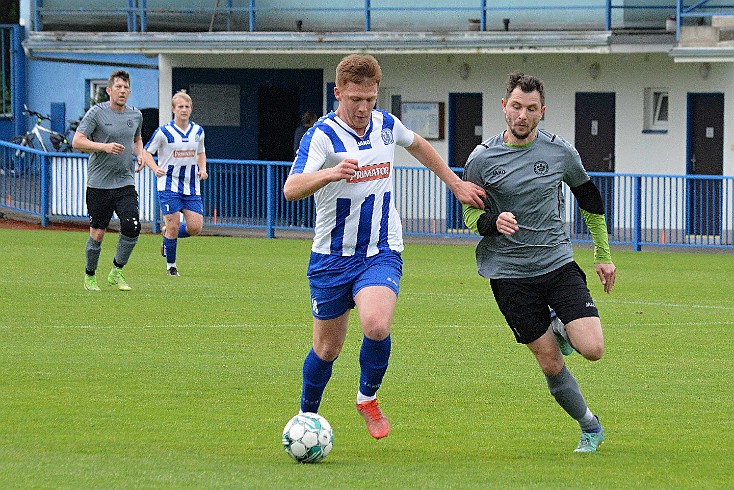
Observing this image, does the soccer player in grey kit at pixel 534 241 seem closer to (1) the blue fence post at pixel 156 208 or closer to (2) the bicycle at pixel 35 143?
(1) the blue fence post at pixel 156 208

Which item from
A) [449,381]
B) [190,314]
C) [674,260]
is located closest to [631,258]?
[674,260]

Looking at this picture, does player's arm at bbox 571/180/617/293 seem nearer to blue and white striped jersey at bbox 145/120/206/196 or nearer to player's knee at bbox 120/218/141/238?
player's knee at bbox 120/218/141/238

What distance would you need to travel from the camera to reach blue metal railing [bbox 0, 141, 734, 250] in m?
22.6

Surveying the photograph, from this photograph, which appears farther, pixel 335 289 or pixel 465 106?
pixel 465 106

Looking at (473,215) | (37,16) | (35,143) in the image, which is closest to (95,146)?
(473,215)

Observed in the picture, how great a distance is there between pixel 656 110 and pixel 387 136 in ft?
62.5

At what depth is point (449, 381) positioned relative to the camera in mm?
10375

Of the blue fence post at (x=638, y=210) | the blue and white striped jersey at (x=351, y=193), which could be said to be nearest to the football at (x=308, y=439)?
the blue and white striped jersey at (x=351, y=193)

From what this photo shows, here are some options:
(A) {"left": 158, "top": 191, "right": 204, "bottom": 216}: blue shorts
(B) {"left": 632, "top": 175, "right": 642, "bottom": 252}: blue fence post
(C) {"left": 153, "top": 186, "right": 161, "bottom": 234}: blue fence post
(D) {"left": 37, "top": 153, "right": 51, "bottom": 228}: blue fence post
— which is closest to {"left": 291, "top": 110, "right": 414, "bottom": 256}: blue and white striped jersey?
(A) {"left": 158, "top": 191, "right": 204, "bottom": 216}: blue shorts

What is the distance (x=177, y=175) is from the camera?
57.9 ft

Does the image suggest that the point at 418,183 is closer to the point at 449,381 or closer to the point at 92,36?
the point at 92,36

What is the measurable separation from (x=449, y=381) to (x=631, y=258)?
38.4ft

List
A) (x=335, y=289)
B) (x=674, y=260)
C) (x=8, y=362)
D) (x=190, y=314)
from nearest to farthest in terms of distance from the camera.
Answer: (x=335, y=289), (x=8, y=362), (x=190, y=314), (x=674, y=260)

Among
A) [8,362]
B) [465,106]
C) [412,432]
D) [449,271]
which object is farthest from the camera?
[465,106]
